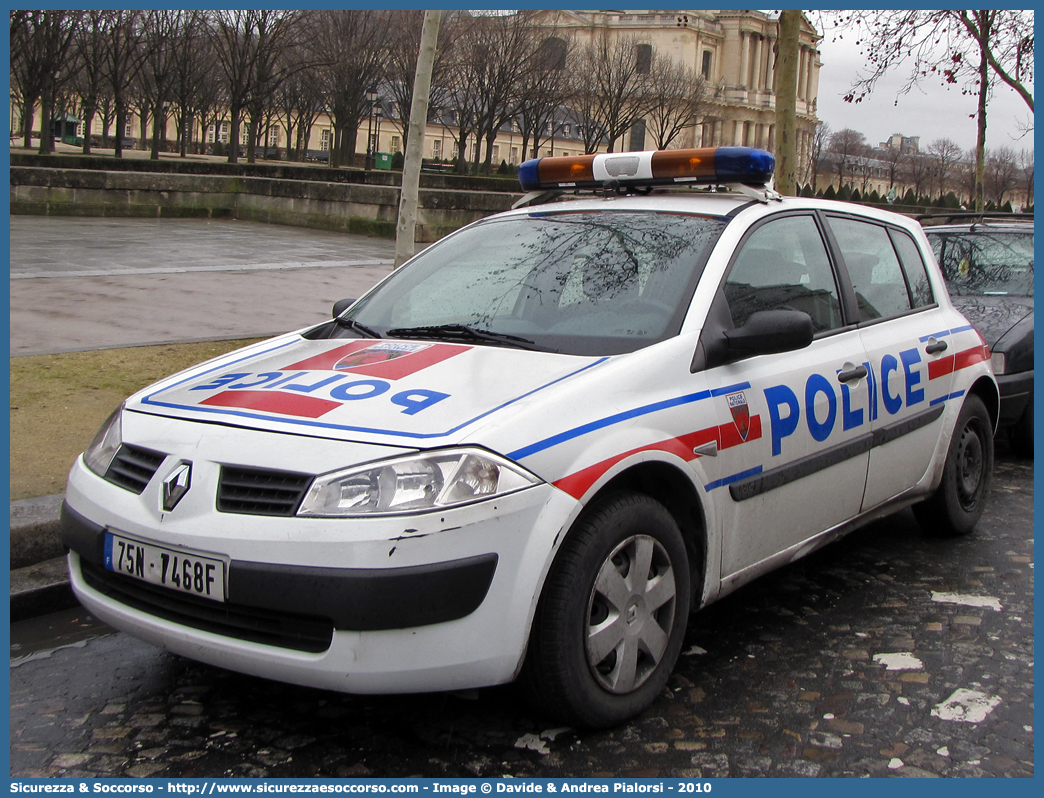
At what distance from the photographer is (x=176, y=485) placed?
2.95 metres

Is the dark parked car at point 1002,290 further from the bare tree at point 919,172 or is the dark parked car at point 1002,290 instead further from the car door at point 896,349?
the bare tree at point 919,172

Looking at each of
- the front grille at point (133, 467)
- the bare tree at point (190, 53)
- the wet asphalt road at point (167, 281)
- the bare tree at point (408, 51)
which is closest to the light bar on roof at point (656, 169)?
the front grille at point (133, 467)

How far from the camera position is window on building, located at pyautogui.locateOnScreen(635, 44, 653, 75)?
5491 centimetres

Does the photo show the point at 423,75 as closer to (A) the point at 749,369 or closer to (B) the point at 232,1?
(A) the point at 749,369

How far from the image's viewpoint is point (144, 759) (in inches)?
118

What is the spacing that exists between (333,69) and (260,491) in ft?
138

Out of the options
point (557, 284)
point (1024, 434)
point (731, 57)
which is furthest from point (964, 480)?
point (731, 57)

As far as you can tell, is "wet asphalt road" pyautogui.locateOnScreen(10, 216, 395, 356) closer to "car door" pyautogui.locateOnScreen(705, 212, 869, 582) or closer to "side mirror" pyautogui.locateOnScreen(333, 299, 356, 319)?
→ "side mirror" pyautogui.locateOnScreen(333, 299, 356, 319)

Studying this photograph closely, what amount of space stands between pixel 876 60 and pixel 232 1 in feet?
59.8

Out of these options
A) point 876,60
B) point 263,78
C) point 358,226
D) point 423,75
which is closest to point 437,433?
point 423,75

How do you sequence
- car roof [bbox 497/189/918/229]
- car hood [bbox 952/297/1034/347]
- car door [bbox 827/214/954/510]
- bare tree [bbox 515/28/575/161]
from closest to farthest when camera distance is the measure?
car roof [bbox 497/189/918/229]
car door [bbox 827/214/954/510]
car hood [bbox 952/297/1034/347]
bare tree [bbox 515/28/575/161]

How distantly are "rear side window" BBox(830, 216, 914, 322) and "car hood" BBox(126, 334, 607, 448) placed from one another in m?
1.71

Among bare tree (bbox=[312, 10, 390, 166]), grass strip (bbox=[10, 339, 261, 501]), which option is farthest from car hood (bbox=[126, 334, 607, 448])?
bare tree (bbox=[312, 10, 390, 166])

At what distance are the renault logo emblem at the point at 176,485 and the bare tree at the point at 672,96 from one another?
178 ft
